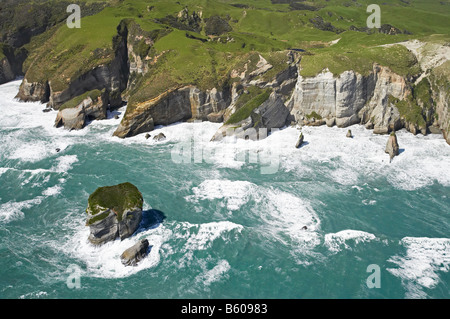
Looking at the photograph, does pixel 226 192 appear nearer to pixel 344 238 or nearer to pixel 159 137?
pixel 344 238

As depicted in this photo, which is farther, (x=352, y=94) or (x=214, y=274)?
(x=352, y=94)

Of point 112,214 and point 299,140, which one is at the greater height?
point 112,214

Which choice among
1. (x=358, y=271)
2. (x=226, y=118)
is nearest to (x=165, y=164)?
(x=226, y=118)

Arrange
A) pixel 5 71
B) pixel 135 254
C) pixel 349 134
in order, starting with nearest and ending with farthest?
pixel 135 254 → pixel 349 134 → pixel 5 71

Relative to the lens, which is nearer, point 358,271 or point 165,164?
A: point 358,271

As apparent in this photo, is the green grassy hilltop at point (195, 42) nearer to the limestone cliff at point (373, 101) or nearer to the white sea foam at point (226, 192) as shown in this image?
the limestone cliff at point (373, 101)

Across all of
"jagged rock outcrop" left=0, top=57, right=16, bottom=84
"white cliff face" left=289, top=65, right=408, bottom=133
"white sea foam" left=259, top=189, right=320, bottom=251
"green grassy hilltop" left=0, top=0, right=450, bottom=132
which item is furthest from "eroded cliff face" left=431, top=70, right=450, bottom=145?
"jagged rock outcrop" left=0, top=57, right=16, bottom=84

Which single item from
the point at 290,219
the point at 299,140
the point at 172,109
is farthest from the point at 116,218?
the point at 172,109

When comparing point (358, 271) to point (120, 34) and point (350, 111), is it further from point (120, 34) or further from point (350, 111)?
point (120, 34)
